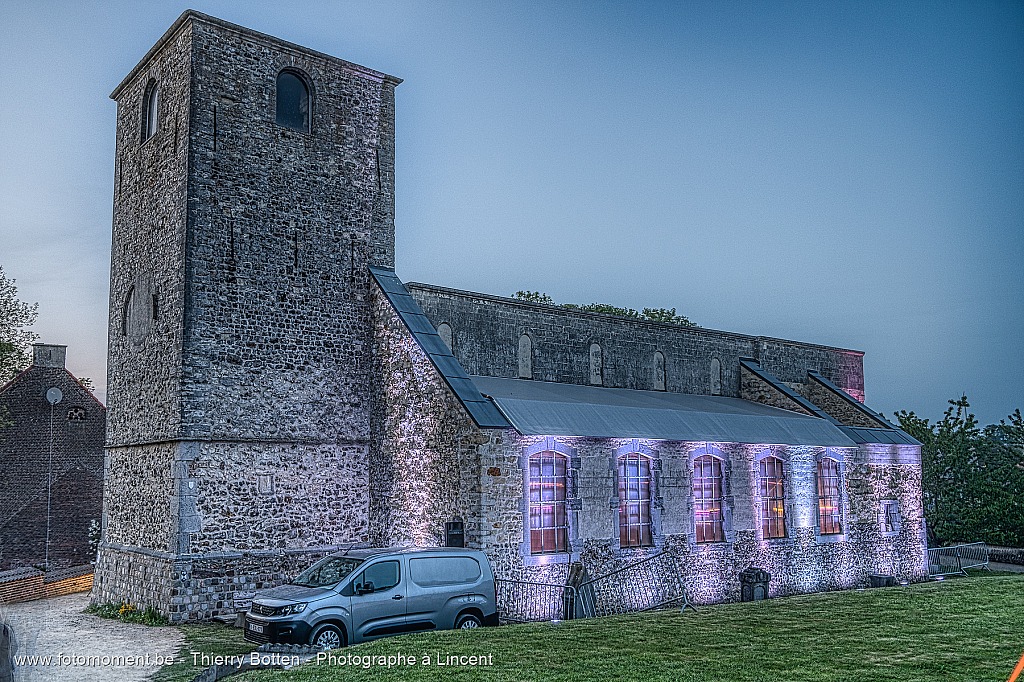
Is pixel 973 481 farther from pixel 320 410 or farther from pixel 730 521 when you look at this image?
pixel 320 410

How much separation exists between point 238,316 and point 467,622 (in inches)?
326

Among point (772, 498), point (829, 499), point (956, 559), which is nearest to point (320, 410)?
point (772, 498)

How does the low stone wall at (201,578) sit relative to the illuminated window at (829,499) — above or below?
below

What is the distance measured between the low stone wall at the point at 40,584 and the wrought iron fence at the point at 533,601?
13.0 metres

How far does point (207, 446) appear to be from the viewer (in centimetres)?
1802

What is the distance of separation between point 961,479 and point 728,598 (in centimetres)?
1531

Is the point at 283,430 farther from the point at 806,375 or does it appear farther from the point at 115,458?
the point at 806,375

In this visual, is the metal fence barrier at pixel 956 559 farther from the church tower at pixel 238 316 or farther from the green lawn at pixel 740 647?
the church tower at pixel 238 316

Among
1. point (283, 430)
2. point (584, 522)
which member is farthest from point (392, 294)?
point (584, 522)

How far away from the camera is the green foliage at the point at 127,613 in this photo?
1709 centimetres

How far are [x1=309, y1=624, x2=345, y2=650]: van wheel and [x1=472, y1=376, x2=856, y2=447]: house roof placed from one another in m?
6.05

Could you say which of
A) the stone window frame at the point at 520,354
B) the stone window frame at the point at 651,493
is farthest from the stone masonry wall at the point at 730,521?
the stone window frame at the point at 520,354

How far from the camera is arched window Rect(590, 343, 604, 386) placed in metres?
26.0

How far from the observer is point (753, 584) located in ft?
68.8
